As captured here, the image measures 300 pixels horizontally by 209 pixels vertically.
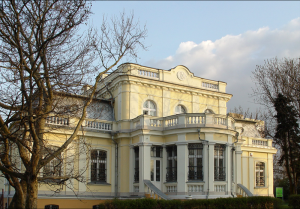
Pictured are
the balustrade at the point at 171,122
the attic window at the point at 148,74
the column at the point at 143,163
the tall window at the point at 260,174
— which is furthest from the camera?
the tall window at the point at 260,174

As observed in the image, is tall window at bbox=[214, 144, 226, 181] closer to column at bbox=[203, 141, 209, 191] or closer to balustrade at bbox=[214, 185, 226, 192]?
balustrade at bbox=[214, 185, 226, 192]

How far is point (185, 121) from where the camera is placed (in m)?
21.2

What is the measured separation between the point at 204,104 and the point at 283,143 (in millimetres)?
7327

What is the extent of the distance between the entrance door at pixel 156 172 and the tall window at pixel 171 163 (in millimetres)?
636

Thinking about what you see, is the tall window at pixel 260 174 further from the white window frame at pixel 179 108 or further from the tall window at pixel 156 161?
the tall window at pixel 156 161

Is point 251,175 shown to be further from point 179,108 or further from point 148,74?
point 148,74

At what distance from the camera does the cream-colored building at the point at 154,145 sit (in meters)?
20.6

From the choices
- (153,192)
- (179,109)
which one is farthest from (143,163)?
(179,109)

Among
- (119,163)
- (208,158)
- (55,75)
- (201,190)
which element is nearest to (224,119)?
(208,158)

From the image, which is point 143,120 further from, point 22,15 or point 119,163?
point 22,15

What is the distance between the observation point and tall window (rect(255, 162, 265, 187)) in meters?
28.3

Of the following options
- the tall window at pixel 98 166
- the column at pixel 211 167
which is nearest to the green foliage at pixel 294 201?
the column at pixel 211 167

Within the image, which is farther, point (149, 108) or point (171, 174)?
point (149, 108)

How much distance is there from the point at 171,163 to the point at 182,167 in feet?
5.02
